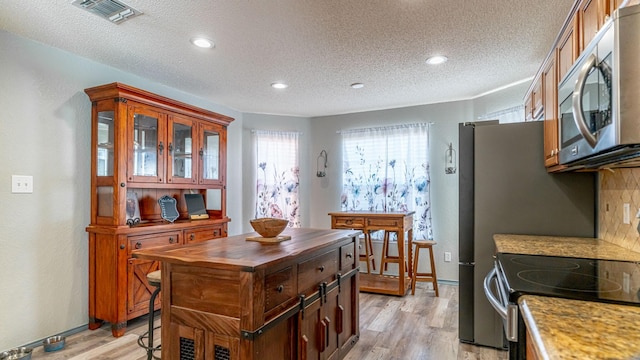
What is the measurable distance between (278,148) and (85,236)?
9.18 ft

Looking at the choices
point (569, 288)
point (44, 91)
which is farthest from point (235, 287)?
point (44, 91)

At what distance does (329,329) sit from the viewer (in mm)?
2180

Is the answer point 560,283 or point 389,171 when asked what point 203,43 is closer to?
point 560,283

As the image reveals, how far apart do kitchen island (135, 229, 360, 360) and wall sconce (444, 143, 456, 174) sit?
281 cm

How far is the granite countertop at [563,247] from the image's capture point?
5.41ft

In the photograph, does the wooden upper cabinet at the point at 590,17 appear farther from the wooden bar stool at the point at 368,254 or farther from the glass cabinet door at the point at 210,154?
the glass cabinet door at the point at 210,154

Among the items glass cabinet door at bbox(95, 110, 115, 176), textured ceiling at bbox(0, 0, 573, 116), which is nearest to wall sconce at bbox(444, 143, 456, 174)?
textured ceiling at bbox(0, 0, 573, 116)

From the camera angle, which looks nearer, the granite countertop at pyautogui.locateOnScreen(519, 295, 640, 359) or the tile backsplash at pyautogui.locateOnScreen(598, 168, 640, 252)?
the granite countertop at pyautogui.locateOnScreen(519, 295, 640, 359)

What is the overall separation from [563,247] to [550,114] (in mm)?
823

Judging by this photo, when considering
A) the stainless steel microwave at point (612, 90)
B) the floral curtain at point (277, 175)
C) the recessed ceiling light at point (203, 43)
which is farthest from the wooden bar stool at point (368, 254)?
the stainless steel microwave at point (612, 90)

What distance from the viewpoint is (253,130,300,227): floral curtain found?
503 cm

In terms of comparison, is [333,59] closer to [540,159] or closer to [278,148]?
[540,159]

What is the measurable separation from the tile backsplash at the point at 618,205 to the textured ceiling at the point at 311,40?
108 cm

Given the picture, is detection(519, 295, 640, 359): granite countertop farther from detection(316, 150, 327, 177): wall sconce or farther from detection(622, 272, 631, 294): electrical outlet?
detection(316, 150, 327, 177): wall sconce
